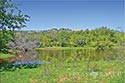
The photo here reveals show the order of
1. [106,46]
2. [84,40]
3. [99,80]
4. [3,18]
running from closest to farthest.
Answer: [99,80] < [3,18] < [106,46] < [84,40]

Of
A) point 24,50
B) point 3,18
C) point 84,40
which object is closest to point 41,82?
point 3,18

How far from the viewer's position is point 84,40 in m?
126

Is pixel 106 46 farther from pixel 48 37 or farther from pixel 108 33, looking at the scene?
pixel 48 37

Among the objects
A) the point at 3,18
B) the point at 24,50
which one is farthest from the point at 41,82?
the point at 24,50

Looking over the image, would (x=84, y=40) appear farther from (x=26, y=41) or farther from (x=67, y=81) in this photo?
(x=67, y=81)

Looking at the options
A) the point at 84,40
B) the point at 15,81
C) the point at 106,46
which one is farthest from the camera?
the point at 84,40

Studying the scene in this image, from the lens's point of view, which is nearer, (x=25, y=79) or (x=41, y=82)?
(x=41, y=82)

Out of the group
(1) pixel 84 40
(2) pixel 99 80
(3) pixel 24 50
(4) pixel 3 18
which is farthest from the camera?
(1) pixel 84 40

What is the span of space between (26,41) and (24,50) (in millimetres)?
4417

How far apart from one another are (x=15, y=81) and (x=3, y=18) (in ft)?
32.2

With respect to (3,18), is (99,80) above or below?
below

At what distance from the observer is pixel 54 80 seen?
1880 centimetres

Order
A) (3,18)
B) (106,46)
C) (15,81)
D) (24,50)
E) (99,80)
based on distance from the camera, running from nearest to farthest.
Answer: (99,80) < (15,81) < (3,18) < (24,50) < (106,46)

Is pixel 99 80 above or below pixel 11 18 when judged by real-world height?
below
